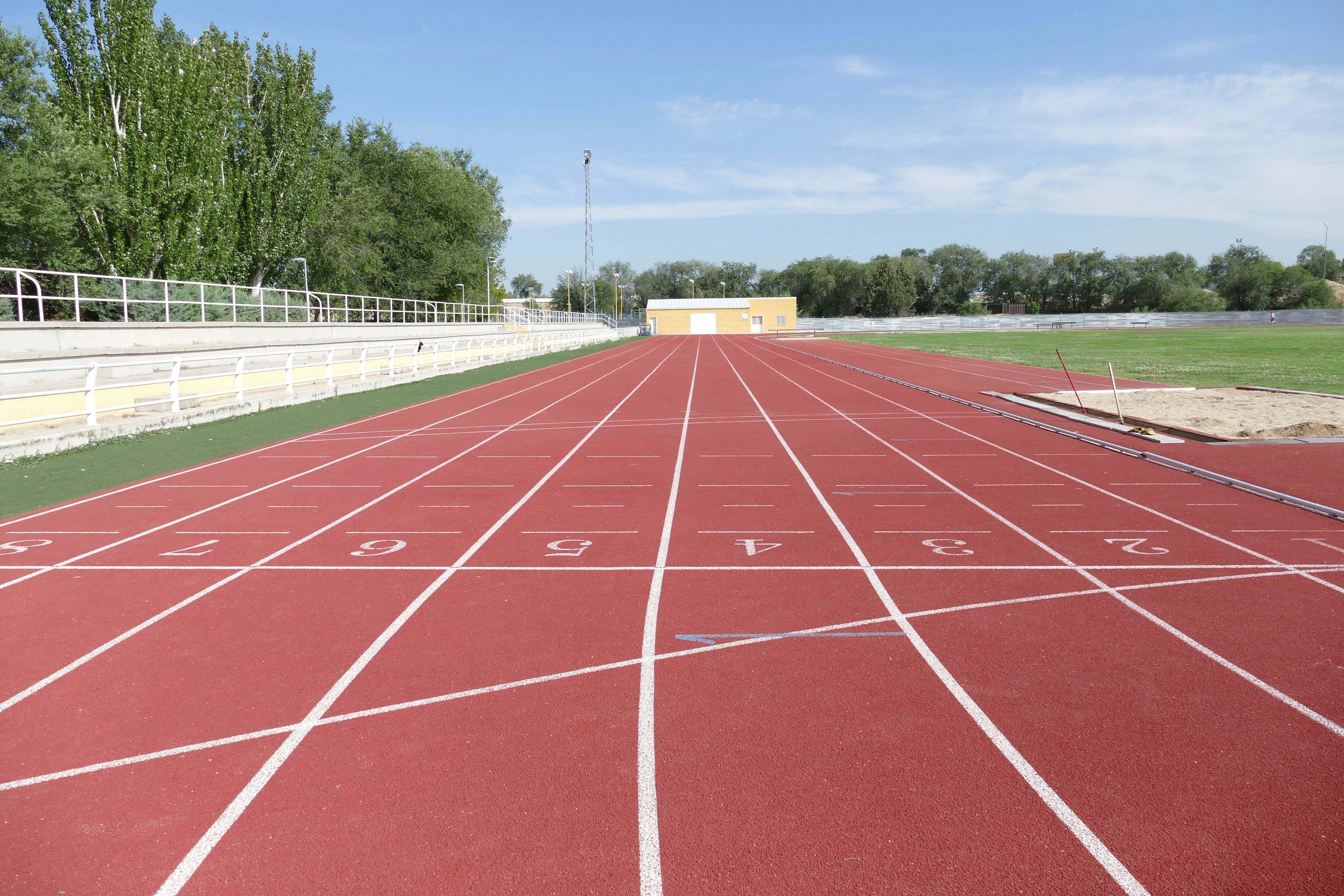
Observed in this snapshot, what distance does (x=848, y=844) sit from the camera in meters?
3.14

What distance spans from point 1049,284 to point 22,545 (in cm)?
13596

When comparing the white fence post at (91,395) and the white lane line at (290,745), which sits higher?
the white fence post at (91,395)

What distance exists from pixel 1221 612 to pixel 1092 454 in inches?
270

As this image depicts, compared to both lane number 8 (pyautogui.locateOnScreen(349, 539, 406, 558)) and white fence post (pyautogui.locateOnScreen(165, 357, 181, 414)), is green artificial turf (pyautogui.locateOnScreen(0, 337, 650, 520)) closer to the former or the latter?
white fence post (pyautogui.locateOnScreen(165, 357, 181, 414))

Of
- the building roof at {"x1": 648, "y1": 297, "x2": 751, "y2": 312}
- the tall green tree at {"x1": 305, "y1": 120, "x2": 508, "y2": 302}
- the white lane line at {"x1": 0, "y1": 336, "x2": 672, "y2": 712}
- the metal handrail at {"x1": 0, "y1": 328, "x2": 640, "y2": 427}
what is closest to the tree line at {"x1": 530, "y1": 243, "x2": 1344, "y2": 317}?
the building roof at {"x1": 648, "y1": 297, "x2": 751, "y2": 312}

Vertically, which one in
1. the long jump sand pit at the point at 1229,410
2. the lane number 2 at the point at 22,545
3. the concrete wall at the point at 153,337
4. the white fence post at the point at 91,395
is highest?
the concrete wall at the point at 153,337

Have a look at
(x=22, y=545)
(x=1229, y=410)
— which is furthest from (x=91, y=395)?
(x=1229, y=410)

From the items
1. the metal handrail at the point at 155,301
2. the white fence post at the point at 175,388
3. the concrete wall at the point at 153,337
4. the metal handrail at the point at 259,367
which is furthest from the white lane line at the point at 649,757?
the metal handrail at the point at 155,301

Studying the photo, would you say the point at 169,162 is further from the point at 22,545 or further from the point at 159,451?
the point at 22,545

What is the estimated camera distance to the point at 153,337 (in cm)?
1947

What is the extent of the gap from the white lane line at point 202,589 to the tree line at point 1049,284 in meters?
100

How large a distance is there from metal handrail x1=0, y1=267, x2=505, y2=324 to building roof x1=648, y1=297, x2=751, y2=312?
62119 mm

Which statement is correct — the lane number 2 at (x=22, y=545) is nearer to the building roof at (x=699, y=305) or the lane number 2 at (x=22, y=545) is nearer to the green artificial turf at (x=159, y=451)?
the green artificial turf at (x=159, y=451)

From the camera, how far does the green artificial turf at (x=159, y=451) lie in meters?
9.80
